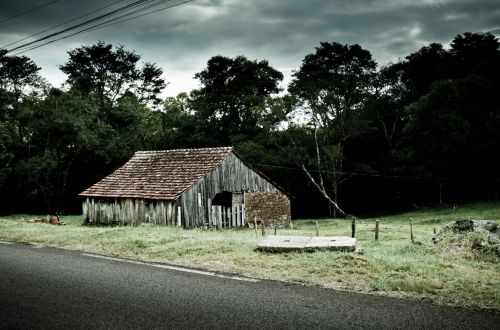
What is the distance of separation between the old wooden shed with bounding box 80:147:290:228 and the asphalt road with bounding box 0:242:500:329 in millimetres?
15471

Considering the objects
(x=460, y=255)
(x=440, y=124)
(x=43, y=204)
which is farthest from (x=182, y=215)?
(x=43, y=204)

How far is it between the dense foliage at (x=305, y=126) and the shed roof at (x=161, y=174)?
501 inches

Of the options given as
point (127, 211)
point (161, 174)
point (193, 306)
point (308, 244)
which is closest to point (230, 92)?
point (161, 174)

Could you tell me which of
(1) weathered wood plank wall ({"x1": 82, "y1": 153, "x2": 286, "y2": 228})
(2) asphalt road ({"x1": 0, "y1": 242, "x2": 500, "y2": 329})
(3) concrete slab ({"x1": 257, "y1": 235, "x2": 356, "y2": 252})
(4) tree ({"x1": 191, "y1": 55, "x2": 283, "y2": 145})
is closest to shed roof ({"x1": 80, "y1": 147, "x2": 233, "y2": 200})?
(1) weathered wood plank wall ({"x1": 82, "y1": 153, "x2": 286, "y2": 228})

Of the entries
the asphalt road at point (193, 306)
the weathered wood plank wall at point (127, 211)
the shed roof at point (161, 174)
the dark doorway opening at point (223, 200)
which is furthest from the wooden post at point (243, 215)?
the asphalt road at point (193, 306)

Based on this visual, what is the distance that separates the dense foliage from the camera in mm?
37656

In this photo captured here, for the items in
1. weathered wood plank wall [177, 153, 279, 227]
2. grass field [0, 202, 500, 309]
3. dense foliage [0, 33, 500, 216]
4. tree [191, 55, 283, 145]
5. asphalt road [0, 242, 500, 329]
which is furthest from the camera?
tree [191, 55, 283, 145]

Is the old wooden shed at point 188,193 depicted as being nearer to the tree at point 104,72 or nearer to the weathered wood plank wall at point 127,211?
the weathered wood plank wall at point 127,211

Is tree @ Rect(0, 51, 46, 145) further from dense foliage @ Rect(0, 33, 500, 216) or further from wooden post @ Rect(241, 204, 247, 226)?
wooden post @ Rect(241, 204, 247, 226)

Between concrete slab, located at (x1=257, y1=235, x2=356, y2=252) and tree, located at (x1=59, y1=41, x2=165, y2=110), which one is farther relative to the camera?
tree, located at (x1=59, y1=41, x2=165, y2=110)

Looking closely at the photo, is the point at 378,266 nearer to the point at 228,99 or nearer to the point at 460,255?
the point at 460,255

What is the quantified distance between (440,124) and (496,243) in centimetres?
2955

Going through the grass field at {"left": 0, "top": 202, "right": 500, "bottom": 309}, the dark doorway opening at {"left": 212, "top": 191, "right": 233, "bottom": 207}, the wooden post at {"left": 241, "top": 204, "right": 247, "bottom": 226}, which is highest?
the dark doorway opening at {"left": 212, "top": 191, "right": 233, "bottom": 207}

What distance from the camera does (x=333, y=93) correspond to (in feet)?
123
